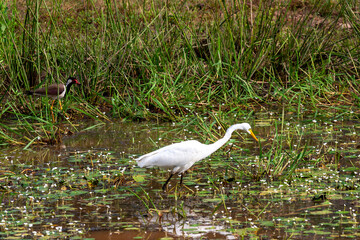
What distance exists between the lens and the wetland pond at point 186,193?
471 cm

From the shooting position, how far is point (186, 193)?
579cm

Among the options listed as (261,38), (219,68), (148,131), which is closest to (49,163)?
(148,131)

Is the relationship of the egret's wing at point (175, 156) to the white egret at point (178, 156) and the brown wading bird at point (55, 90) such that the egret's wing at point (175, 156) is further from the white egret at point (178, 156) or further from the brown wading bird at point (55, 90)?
the brown wading bird at point (55, 90)

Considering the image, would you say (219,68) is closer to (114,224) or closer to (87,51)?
(87,51)

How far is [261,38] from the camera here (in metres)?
10.1

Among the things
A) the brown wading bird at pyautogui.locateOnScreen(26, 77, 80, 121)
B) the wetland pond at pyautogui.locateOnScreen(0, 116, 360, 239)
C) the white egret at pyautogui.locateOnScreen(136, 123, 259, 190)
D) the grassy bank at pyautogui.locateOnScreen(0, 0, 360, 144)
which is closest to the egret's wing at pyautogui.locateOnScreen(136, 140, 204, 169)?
the white egret at pyautogui.locateOnScreen(136, 123, 259, 190)

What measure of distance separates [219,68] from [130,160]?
309 centimetres

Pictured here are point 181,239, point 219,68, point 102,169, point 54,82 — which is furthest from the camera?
point 54,82

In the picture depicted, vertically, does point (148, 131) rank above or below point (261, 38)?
below

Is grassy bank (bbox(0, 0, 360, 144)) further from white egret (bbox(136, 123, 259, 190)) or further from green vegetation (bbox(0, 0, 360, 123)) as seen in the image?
white egret (bbox(136, 123, 259, 190))

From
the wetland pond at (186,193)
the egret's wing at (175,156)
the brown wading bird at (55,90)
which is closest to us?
the wetland pond at (186,193)

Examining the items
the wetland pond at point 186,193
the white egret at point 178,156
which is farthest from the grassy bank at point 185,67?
the white egret at point 178,156

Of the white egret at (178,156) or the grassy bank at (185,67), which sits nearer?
the white egret at (178,156)

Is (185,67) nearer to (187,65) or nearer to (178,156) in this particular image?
(187,65)
